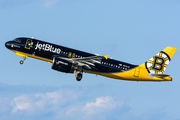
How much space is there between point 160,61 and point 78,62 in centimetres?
1676

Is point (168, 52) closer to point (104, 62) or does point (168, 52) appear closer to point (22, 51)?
point (104, 62)

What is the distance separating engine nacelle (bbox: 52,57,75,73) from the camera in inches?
2018

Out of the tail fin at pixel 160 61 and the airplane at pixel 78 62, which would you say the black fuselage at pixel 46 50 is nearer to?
the airplane at pixel 78 62

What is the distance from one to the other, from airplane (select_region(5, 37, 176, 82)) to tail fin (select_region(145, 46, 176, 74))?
369 mm

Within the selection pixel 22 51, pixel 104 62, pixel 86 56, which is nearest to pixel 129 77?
pixel 104 62

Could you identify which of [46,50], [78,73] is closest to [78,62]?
[78,73]

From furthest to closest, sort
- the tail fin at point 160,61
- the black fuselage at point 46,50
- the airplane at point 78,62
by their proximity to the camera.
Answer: the tail fin at point 160,61 < the black fuselage at point 46,50 < the airplane at point 78,62

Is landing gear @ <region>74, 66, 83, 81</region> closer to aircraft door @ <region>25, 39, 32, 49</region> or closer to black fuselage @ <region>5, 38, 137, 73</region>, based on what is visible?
black fuselage @ <region>5, 38, 137, 73</region>

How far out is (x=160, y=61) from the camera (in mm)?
58469

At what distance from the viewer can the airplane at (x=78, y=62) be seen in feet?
171

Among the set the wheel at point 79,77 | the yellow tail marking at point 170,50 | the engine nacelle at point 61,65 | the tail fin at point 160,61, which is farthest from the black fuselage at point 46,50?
the yellow tail marking at point 170,50

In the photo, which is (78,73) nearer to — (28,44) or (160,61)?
(28,44)

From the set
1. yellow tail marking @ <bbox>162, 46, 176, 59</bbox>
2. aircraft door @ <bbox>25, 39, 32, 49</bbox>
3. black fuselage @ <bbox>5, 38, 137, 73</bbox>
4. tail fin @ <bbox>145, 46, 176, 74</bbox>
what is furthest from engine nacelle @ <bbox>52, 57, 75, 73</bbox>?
yellow tail marking @ <bbox>162, 46, 176, 59</bbox>

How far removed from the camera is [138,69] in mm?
56844
